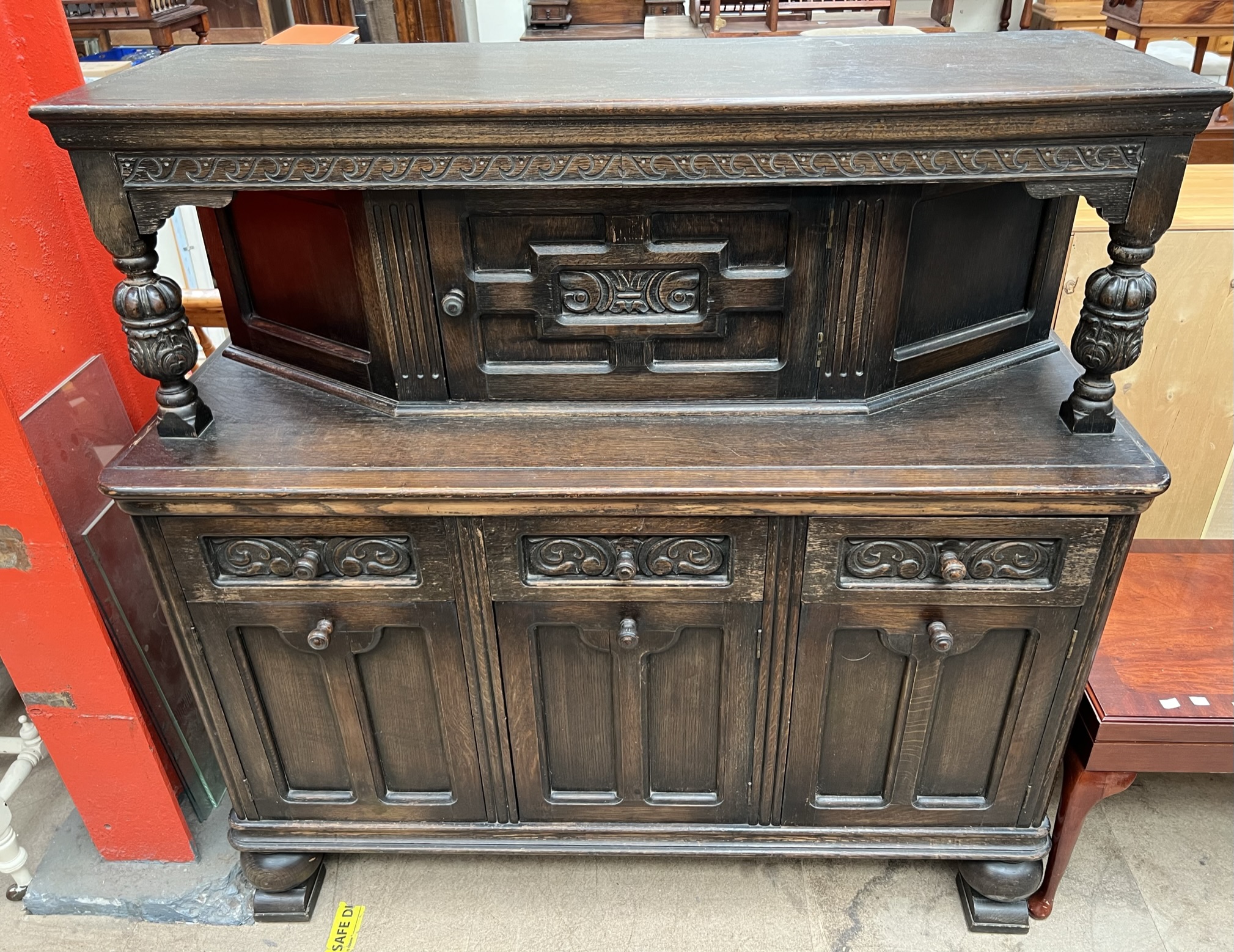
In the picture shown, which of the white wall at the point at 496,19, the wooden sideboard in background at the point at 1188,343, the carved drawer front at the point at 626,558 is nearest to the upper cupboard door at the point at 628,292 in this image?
the carved drawer front at the point at 626,558

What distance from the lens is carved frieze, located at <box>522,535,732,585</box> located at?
1.42m

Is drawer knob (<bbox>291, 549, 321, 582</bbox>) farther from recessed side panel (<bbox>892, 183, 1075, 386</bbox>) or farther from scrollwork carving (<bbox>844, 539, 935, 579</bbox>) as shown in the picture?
recessed side panel (<bbox>892, 183, 1075, 386</bbox>)

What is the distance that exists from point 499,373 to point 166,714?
102cm

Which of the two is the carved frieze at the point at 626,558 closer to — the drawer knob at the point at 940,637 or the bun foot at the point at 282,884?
the drawer knob at the point at 940,637

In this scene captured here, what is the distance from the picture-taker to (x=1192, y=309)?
200 centimetres

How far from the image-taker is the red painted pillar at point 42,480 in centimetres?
143

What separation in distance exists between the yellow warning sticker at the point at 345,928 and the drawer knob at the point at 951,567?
1313 millimetres

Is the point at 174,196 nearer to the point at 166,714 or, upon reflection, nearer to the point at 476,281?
the point at 476,281

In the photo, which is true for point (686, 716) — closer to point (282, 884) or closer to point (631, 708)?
point (631, 708)

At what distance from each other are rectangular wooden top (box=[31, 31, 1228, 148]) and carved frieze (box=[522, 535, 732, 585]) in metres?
0.58

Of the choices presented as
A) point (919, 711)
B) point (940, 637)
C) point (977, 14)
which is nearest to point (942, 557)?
point (940, 637)

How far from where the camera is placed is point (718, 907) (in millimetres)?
1847

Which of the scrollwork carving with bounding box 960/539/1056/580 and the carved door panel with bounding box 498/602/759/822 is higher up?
the scrollwork carving with bounding box 960/539/1056/580

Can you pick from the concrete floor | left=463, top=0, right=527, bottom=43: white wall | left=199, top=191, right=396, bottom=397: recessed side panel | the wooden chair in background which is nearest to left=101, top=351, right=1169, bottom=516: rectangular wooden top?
left=199, top=191, right=396, bottom=397: recessed side panel
